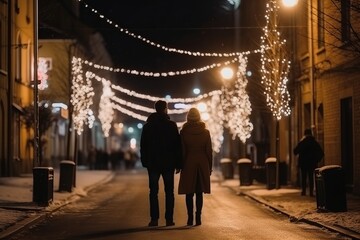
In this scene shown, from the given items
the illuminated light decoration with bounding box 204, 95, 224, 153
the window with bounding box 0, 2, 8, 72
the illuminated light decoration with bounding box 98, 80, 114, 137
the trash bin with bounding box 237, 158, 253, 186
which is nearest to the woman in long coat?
the trash bin with bounding box 237, 158, 253, 186

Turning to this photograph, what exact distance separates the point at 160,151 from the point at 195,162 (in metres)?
0.67

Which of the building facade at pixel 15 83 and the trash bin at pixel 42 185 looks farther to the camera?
the building facade at pixel 15 83

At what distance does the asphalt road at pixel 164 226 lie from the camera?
12227 millimetres

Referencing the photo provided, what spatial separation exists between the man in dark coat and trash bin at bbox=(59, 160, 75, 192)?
34.7 feet

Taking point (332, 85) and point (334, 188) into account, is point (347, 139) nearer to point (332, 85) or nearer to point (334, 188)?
point (332, 85)

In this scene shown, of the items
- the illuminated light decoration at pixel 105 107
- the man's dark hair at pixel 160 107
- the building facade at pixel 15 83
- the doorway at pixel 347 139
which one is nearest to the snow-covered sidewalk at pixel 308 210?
the doorway at pixel 347 139

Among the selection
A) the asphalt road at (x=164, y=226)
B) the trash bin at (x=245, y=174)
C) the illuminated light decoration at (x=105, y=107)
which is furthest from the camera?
the illuminated light decoration at (x=105, y=107)

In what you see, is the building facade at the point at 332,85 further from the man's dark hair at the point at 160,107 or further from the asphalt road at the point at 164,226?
the man's dark hair at the point at 160,107

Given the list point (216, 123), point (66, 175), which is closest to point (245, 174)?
point (66, 175)

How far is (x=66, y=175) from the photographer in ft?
77.3

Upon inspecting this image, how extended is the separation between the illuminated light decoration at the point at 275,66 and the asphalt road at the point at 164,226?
5.70 metres

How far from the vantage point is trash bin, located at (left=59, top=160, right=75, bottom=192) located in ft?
76.7

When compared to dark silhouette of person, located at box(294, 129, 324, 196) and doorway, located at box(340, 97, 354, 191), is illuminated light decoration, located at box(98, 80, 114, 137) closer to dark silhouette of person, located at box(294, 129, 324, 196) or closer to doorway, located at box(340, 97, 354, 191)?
doorway, located at box(340, 97, 354, 191)

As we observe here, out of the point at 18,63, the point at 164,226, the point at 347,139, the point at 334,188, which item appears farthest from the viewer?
the point at 18,63
